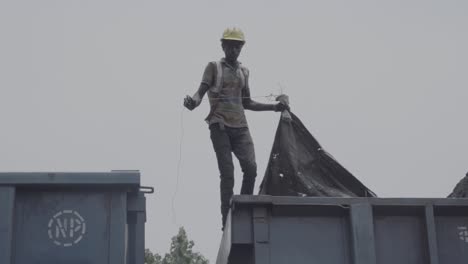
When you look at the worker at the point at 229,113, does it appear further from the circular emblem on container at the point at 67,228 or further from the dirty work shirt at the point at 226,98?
the circular emblem on container at the point at 67,228

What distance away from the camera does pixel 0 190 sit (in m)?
4.09

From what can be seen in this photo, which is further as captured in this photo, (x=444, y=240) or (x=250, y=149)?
(x=250, y=149)

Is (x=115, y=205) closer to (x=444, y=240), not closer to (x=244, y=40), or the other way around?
(x=444, y=240)

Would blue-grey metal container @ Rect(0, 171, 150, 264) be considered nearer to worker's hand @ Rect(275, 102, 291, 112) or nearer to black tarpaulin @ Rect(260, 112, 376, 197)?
black tarpaulin @ Rect(260, 112, 376, 197)

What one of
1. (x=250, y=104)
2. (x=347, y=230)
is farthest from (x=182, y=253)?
(x=347, y=230)

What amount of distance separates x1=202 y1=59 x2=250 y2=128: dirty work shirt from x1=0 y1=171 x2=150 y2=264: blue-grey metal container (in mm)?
2279

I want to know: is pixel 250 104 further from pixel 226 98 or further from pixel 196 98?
pixel 196 98

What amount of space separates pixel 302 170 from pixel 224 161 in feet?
3.31

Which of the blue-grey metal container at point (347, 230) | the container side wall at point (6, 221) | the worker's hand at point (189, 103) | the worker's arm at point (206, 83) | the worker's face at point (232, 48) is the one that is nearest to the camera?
the container side wall at point (6, 221)

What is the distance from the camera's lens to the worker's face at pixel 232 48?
650 centimetres

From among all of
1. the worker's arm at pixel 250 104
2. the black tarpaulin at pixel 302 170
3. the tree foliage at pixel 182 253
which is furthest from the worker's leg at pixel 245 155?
the tree foliage at pixel 182 253

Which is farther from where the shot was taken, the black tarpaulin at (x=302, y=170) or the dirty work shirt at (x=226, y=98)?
the dirty work shirt at (x=226, y=98)

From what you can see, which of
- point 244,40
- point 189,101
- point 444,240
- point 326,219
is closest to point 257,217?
point 326,219

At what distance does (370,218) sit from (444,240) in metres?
0.52
